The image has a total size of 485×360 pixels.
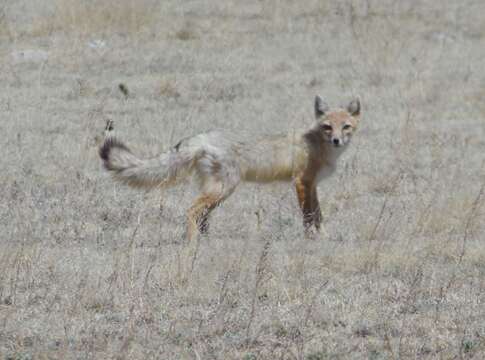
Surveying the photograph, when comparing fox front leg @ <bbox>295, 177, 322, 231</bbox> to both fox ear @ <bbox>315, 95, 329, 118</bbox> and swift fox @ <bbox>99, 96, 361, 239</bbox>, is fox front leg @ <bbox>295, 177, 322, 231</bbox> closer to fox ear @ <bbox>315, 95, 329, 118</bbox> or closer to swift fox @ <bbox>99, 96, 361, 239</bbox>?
swift fox @ <bbox>99, 96, 361, 239</bbox>

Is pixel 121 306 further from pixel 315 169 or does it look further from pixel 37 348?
pixel 315 169

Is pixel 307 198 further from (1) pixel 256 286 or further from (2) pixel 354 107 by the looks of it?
(1) pixel 256 286

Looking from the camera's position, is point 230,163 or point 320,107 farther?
point 320,107

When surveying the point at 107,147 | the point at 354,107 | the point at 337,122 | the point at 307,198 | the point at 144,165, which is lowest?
the point at 307,198

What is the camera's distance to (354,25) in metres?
15.5

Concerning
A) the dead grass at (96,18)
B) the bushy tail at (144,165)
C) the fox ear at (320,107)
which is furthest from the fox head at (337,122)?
the dead grass at (96,18)

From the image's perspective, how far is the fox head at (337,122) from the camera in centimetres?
816

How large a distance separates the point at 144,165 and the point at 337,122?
6.01 ft

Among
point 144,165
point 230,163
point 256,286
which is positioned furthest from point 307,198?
point 256,286

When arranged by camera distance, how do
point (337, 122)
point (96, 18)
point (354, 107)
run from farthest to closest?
1. point (96, 18)
2. point (354, 107)
3. point (337, 122)

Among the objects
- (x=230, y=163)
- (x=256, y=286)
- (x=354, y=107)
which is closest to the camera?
(x=256, y=286)

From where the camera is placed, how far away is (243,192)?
27.9ft

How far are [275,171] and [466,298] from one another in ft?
8.07

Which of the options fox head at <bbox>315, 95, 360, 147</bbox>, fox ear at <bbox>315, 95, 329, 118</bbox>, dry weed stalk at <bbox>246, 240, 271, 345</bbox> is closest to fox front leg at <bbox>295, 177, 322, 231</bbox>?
fox head at <bbox>315, 95, 360, 147</bbox>
